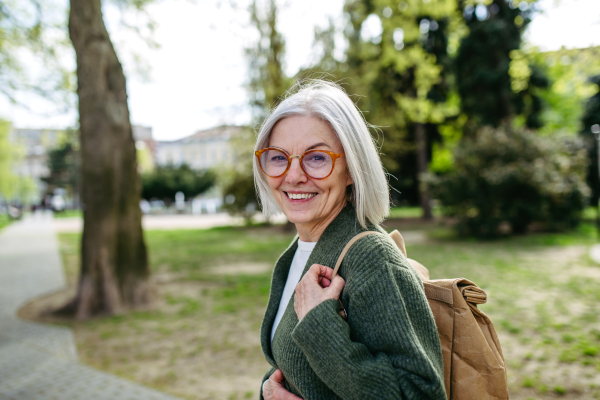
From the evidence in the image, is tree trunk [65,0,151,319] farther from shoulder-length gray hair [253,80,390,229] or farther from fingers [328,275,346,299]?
fingers [328,275,346,299]

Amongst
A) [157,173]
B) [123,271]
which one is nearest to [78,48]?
[123,271]

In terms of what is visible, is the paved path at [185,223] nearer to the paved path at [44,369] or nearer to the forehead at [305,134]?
the paved path at [44,369]

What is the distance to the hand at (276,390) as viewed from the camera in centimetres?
152

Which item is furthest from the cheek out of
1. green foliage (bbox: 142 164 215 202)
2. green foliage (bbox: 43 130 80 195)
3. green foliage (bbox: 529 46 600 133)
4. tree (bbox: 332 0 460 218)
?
green foliage (bbox: 43 130 80 195)

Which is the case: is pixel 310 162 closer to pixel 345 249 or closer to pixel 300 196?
pixel 300 196

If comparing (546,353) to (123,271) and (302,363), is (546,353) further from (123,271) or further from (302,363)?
(123,271)

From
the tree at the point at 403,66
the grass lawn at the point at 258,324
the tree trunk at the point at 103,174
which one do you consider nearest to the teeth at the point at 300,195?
the grass lawn at the point at 258,324

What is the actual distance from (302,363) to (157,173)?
46984 mm

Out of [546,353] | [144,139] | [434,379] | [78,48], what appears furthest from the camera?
[144,139]

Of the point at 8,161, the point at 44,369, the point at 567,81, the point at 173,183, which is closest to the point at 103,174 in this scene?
the point at 44,369

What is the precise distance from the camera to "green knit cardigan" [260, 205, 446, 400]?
1187 mm

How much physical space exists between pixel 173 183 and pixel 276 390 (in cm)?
4535

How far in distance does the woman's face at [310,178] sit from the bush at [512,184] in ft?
38.8

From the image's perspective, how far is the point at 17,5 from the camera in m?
9.03
